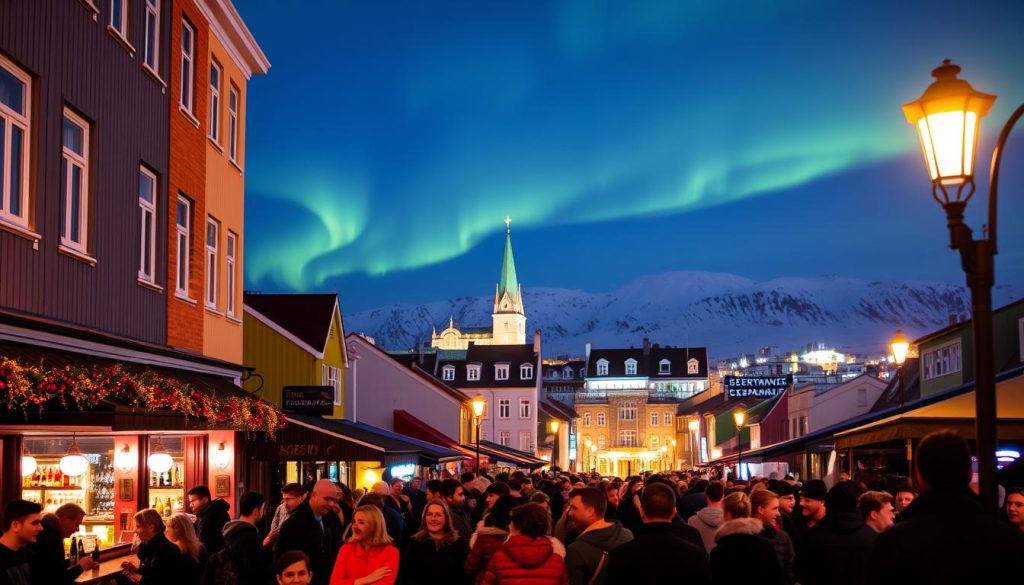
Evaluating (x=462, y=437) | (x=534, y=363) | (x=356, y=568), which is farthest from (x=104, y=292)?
(x=534, y=363)

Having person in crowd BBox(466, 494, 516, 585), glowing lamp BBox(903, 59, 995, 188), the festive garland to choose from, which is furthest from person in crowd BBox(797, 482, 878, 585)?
the festive garland

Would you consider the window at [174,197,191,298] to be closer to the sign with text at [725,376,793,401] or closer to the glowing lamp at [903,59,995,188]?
the glowing lamp at [903,59,995,188]

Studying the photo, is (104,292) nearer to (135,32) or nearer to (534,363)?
(135,32)

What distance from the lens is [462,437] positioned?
59.4 m

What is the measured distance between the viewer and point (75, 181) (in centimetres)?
1428

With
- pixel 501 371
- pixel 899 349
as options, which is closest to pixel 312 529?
pixel 899 349

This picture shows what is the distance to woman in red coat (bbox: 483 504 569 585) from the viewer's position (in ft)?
27.1

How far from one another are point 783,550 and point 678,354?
12894 centimetres

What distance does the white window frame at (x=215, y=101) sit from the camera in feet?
68.7

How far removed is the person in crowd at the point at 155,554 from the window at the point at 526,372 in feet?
266

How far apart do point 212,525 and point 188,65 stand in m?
9.57

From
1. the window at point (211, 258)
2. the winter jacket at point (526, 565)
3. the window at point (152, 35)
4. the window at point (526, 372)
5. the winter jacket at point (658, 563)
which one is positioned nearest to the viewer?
the winter jacket at point (658, 563)

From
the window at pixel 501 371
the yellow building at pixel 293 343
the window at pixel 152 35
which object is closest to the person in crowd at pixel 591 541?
the window at pixel 152 35

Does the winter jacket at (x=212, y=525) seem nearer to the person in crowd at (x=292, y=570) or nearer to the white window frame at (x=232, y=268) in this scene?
the person in crowd at (x=292, y=570)
